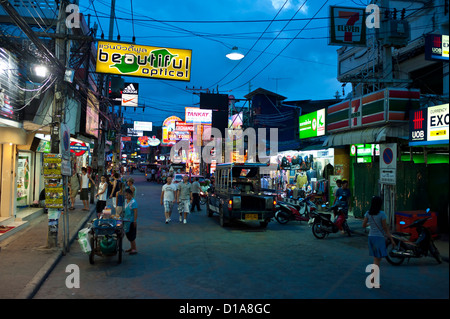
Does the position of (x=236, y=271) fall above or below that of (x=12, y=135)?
below

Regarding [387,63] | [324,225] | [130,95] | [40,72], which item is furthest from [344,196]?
[130,95]

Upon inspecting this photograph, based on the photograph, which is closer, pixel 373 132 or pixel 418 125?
pixel 418 125

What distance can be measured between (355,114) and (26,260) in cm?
1241

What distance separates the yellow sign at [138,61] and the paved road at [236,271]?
5245mm

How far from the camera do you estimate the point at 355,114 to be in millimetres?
14719

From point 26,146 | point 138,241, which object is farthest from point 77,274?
point 26,146

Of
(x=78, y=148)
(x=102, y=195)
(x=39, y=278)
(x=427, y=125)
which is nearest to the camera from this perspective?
(x=39, y=278)

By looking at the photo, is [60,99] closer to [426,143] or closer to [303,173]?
[426,143]

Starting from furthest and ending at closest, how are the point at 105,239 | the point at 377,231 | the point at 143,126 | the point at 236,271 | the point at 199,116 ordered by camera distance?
1. the point at 143,126
2. the point at 199,116
3. the point at 105,239
4. the point at 236,271
5. the point at 377,231

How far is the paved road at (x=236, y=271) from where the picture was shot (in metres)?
5.76

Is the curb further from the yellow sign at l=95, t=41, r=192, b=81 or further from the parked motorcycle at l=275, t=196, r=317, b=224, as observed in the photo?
the parked motorcycle at l=275, t=196, r=317, b=224

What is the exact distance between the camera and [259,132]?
3425cm

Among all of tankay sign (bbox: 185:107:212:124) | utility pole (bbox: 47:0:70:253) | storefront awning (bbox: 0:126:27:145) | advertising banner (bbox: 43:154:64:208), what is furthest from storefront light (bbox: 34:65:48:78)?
tankay sign (bbox: 185:107:212:124)

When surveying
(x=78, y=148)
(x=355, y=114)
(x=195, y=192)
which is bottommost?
(x=195, y=192)
